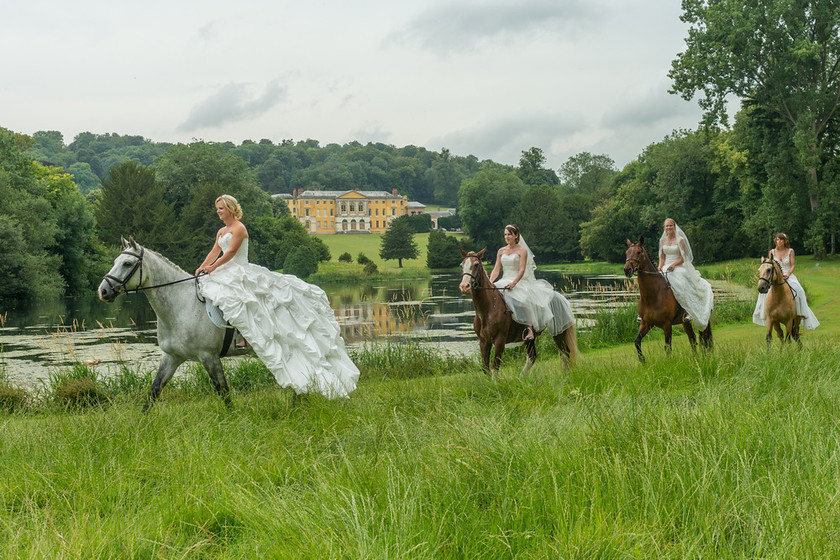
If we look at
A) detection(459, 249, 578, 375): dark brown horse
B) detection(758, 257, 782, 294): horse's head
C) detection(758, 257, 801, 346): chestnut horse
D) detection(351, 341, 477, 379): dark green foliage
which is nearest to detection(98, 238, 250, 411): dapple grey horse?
detection(459, 249, 578, 375): dark brown horse

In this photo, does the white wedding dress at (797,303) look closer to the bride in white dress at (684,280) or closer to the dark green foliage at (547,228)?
the bride in white dress at (684,280)

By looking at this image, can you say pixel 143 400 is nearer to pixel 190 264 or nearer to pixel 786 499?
pixel 786 499

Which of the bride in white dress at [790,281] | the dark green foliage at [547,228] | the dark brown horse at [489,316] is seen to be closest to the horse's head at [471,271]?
the dark brown horse at [489,316]

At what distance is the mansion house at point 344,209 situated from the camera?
5723 inches

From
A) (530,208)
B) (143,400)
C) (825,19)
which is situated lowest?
(143,400)

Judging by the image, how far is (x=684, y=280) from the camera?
33.6ft

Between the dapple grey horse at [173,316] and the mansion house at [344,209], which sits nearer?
the dapple grey horse at [173,316]

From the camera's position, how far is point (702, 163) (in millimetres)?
55750

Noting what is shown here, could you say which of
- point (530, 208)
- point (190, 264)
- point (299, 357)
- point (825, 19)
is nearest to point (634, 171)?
point (530, 208)

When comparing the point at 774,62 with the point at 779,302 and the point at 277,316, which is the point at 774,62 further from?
the point at 277,316

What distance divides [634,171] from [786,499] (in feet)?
233

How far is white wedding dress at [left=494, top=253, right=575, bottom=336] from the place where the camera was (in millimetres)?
9461

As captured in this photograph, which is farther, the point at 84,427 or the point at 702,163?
the point at 702,163

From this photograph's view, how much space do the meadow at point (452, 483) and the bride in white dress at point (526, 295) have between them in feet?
10.9
